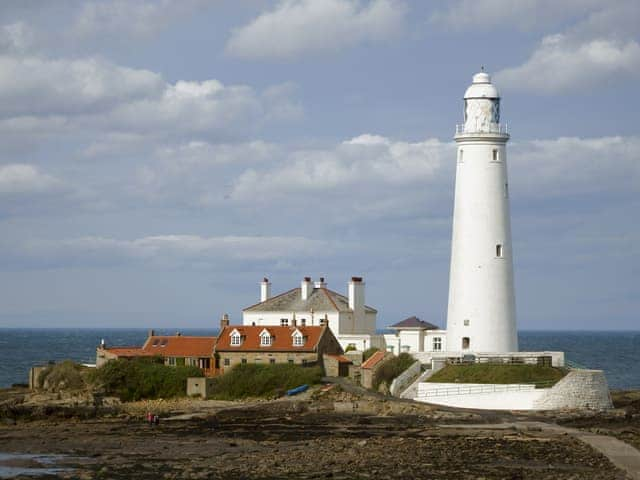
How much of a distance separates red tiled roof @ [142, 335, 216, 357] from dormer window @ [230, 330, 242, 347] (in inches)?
33.3

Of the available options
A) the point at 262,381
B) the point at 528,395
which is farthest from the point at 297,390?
the point at 528,395

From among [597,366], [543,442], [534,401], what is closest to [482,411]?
[534,401]

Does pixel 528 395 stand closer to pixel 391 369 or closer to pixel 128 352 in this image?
pixel 391 369

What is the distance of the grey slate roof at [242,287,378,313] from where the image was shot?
55094 millimetres

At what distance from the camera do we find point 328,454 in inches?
1315

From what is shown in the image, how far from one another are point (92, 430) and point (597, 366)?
5097cm

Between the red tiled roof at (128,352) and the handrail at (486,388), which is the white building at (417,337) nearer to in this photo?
the handrail at (486,388)

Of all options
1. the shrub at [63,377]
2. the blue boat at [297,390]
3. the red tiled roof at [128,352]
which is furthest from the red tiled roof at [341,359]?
the shrub at [63,377]

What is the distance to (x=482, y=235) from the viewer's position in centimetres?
4691

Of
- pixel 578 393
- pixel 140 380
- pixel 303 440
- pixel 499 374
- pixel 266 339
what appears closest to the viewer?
pixel 303 440

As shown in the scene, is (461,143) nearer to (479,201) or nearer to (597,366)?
(479,201)

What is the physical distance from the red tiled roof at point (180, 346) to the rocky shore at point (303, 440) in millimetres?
4523

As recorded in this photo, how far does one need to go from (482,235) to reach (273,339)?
9285mm

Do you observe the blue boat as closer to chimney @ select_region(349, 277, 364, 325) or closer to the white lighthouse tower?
the white lighthouse tower
